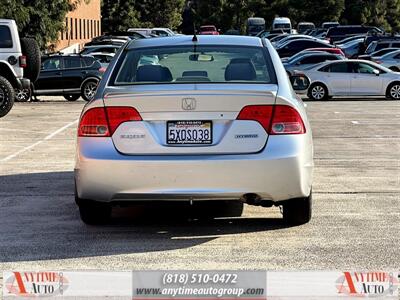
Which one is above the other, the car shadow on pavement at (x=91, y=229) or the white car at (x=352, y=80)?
the car shadow on pavement at (x=91, y=229)

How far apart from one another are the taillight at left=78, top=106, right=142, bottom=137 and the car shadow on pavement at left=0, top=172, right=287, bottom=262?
0.81 metres

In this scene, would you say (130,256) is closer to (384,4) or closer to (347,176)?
(347,176)

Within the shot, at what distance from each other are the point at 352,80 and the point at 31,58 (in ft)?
35.3

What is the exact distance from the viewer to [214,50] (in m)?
8.82

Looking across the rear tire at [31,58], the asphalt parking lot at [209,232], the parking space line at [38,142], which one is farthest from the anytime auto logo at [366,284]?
the rear tire at [31,58]

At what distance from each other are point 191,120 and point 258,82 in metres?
0.81

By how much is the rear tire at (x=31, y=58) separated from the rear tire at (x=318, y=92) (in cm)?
972

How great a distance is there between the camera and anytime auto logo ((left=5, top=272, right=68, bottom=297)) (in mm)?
5480

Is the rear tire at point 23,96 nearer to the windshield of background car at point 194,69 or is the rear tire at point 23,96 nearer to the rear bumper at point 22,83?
the rear bumper at point 22,83

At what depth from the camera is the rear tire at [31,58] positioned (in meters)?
21.8

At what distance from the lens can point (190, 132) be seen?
7746 millimetres

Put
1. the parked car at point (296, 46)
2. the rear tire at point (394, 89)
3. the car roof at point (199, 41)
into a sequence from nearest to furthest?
the car roof at point (199, 41) < the rear tire at point (394, 89) < the parked car at point (296, 46)

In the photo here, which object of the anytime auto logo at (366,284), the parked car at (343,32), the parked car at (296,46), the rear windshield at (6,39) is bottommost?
the parked car at (343,32)

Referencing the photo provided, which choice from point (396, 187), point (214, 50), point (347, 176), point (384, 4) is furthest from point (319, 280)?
point (384, 4)
